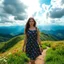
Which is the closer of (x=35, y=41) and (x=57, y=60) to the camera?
(x=35, y=41)

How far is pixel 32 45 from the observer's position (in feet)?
34.3

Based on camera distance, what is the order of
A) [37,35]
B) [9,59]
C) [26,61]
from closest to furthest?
[37,35]
[9,59]
[26,61]

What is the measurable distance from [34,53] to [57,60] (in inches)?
98.0

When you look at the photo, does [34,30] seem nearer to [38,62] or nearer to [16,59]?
[16,59]

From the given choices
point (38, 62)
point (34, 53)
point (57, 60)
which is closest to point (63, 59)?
point (57, 60)

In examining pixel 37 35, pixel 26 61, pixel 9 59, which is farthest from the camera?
pixel 26 61

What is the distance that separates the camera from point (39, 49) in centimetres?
1052

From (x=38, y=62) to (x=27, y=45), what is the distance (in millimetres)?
3312

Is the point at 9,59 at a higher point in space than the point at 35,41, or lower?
lower

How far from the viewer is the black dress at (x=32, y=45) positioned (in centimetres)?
1044

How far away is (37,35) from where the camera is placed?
411 inches

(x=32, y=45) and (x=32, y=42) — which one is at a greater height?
(x=32, y=42)

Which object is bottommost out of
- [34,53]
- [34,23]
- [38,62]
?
[38,62]

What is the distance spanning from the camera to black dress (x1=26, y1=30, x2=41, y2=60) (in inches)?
411
